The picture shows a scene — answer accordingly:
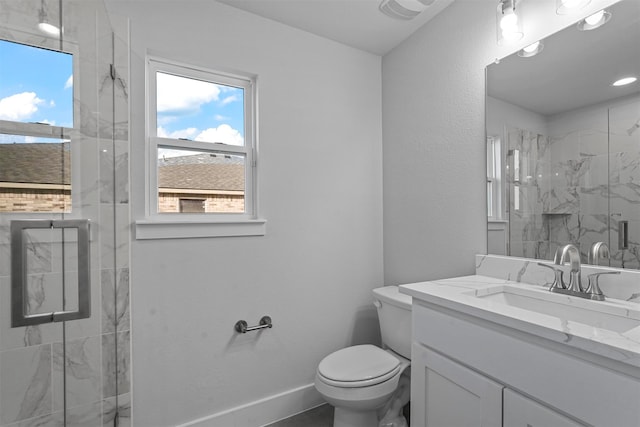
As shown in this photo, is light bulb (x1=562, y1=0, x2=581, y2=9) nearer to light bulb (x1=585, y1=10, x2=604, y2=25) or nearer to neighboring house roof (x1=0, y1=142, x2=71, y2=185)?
light bulb (x1=585, y1=10, x2=604, y2=25)

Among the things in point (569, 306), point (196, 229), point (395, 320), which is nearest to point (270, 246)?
point (196, 229)

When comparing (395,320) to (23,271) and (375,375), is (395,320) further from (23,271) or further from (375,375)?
(23,271)

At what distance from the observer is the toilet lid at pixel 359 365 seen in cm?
147

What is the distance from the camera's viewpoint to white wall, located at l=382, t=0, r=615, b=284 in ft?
5.16

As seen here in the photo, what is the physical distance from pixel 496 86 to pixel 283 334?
1.75 meters

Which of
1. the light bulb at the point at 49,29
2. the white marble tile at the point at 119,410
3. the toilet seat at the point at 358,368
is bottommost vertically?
the white marble tile at the point at 119,410

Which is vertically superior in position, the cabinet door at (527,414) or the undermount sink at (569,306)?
the undermount sink at (569,306)

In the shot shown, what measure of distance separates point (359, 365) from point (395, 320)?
318 mm

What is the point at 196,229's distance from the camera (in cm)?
160

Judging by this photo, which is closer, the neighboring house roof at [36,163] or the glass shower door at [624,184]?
the neighboring house roof at [36,163]

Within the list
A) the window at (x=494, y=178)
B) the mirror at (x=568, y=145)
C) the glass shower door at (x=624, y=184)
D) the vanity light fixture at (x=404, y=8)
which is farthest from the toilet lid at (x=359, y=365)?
the vanity light fixture at (x=404, y=8)

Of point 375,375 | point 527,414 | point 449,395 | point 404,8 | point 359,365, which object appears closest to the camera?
point 527,414

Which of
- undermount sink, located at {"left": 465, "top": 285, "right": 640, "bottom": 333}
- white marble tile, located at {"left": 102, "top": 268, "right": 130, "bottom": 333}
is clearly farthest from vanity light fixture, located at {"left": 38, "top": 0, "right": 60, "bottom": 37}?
undermount sink, located at {"left": 465, "top": 285, "right": 640, "bottom": 333}

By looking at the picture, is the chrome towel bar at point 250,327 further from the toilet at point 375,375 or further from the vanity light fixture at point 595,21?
the vanity light fixture at point 595,21
